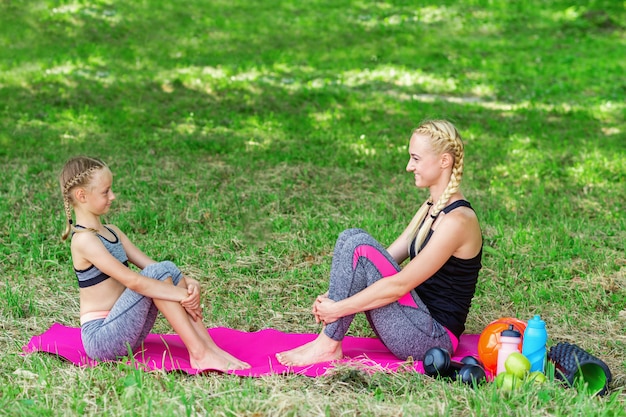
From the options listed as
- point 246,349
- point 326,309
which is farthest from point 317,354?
point 246,349

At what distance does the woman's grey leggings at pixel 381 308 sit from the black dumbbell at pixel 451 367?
0.18m

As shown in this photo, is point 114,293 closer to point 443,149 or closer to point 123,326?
point 123,326

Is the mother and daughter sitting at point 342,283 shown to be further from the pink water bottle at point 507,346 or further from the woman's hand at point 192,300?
the pink water bottle at point 507,346

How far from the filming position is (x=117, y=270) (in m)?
4.19

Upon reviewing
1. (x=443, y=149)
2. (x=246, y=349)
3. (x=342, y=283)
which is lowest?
(x=246, y=349)

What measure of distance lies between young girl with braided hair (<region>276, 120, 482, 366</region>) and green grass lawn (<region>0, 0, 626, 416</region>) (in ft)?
1.10

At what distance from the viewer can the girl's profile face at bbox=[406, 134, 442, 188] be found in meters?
4.37

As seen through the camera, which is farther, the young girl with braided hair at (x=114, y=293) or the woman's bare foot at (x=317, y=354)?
the woman's bare foot at (x=317, y=354)

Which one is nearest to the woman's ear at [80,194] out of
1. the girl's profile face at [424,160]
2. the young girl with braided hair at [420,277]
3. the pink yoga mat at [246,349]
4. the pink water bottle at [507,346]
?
the pink yoga mat at [246,349]

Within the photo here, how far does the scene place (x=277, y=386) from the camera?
386 cm

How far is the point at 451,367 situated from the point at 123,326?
1.78m

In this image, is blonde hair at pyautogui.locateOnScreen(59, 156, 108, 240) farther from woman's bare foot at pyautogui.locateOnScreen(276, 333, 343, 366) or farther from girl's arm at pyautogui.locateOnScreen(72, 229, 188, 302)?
woman's bare foot at pyautogui.locateOnScreen(276, 333, 343, 366)

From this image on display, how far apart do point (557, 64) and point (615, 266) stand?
9318 millimetres

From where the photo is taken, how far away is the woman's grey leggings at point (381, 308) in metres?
4.25
